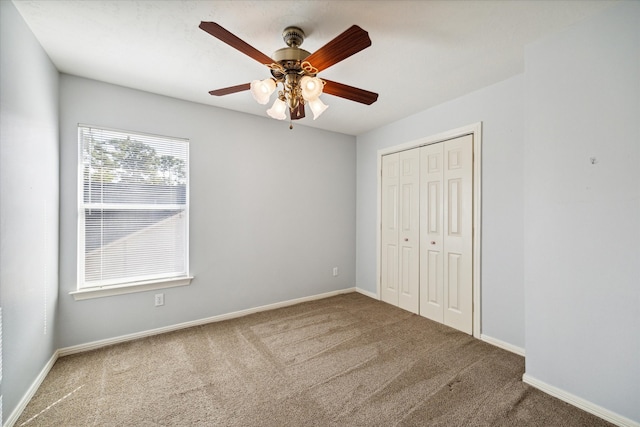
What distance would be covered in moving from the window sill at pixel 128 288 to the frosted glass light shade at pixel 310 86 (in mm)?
2350

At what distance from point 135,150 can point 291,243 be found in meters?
2.07

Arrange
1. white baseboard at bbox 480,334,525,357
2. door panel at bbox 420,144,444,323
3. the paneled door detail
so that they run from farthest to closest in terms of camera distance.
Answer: the paneled door detail
door panel at bbox 420,144,444,323
white baseboard at bbox 480,334,525,357

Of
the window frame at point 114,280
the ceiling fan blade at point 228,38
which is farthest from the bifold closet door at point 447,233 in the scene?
the window frame at point 114,280

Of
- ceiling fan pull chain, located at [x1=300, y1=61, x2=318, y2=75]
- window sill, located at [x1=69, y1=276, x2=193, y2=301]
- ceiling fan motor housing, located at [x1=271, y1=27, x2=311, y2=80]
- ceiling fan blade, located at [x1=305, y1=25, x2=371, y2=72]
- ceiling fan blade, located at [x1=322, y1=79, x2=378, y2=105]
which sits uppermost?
ceiling fan motor housing, located at [x1=271, y1=27, x2=311, y2=80]

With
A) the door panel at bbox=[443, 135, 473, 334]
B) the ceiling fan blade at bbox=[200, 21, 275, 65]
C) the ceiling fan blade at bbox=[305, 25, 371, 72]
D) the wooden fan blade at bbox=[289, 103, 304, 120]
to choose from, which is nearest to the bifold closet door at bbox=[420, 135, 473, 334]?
the door panel at bbox=[443, 135, 473, 334]

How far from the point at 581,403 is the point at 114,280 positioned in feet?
12.7

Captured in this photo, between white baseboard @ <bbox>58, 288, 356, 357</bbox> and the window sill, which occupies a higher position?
the window sill

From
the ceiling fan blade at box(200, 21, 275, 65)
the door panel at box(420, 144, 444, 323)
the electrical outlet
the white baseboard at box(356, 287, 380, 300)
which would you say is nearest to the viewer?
the ceiling fan blade at box(200, 21, 275, 65)

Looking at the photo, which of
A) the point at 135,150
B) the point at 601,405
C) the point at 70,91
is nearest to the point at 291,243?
the point at 135,150

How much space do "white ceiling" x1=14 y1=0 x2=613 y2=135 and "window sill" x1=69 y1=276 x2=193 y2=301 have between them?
1.96 meters

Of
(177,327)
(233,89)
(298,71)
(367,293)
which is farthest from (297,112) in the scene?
(367,293)

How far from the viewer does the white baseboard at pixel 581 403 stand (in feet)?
5.30

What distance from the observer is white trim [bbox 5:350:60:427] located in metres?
1.61

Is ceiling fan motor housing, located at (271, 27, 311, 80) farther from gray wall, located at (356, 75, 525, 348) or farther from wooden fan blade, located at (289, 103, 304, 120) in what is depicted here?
gray wall, located at (356, 75, 525, 348)
